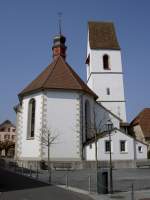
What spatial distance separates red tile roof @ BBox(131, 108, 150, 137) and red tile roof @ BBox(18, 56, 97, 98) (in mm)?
12893

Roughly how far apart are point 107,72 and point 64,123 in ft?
48.1

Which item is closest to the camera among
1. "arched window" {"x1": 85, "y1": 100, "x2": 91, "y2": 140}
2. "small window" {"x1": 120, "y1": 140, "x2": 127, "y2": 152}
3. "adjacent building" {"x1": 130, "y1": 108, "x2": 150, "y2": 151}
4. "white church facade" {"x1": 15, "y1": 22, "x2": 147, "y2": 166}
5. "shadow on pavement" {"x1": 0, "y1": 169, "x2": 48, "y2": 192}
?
"shadow on pavement" {"x1": 0, "y1": 169, "x2": 48, "y2": 192}

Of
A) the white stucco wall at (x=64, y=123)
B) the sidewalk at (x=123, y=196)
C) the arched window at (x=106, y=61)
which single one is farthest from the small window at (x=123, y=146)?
the sidewalk at (x=123, y=196)

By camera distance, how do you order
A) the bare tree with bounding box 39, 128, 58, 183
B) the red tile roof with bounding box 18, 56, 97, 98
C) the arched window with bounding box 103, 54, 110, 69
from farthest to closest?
the arched window with bounding box 103, 54, 110, 69
the red tile roof with bounding box 18, 56, 97, 98
the bare tree with bounding box 39, 128, 58, 183

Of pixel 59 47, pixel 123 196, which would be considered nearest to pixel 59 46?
pixel 59 47

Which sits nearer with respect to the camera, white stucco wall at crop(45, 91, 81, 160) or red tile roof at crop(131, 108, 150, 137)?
white stucco wall at crop(45, 91, 81, 160)

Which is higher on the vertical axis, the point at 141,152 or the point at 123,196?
the point at 141,152

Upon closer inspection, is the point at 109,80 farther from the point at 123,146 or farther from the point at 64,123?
the point at 64,123

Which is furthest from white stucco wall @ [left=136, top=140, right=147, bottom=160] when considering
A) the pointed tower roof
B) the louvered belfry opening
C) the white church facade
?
the pointed tower roof

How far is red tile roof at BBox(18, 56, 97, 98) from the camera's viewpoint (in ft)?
Result: 104

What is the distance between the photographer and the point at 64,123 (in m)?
30.9

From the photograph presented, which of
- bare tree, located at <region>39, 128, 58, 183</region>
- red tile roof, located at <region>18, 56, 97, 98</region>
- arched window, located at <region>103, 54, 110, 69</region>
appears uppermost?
arched window, located at <region>103, 54, 110, 69</region>

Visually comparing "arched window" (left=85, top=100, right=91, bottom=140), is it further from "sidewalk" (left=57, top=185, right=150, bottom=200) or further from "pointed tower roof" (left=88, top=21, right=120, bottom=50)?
"sidewalk" (left=57, top=185, right=150, bottom=200)

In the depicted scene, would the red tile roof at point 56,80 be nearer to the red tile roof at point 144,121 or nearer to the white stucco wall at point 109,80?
the white stucco wall at point 109,80
